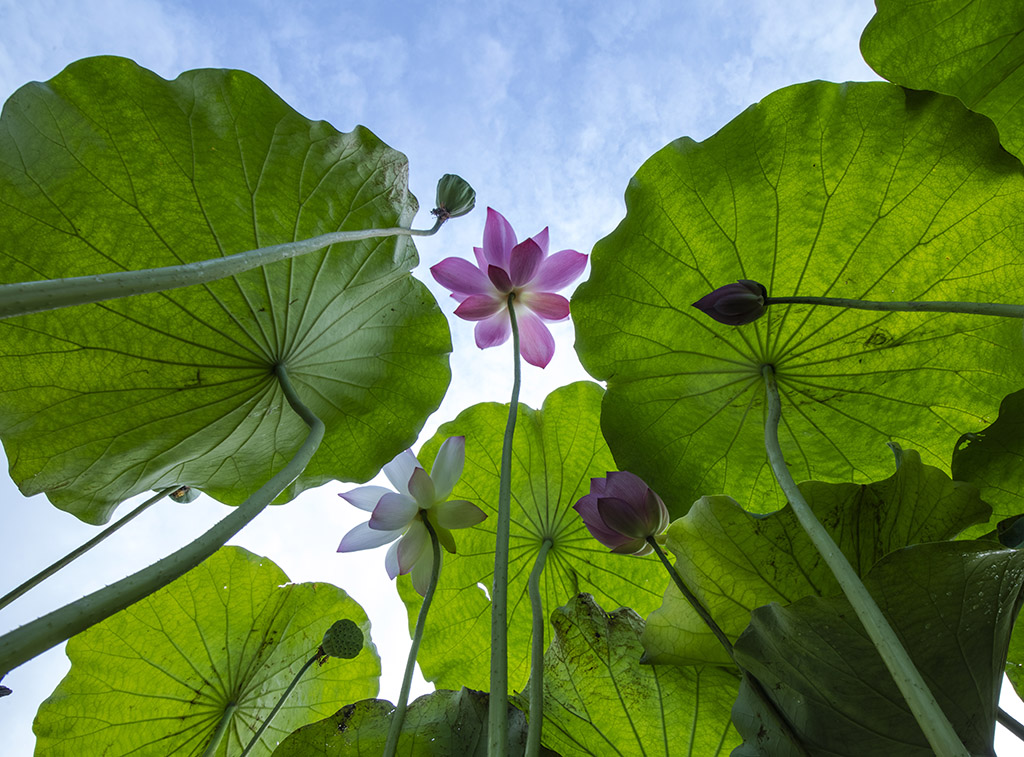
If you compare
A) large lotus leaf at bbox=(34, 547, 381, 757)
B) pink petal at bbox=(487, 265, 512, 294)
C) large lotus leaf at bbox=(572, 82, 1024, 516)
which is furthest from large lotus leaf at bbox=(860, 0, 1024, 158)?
large lotus leaf at bbox=(34, 547, 381, 757)

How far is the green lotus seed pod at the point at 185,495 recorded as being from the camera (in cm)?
137

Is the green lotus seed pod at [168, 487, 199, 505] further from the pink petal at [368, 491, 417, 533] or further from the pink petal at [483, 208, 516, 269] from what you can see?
the pink petal at [483, 208, 516, 269]

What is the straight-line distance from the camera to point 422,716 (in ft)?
2.88

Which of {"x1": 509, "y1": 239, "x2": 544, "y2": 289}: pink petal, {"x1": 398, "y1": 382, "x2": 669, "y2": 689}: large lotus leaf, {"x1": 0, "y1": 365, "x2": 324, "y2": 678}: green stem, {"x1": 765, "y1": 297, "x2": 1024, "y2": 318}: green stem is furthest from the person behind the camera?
{"x1": 398, "y1": 382, "x2": 669, "y2": 689}: large lotus leaf

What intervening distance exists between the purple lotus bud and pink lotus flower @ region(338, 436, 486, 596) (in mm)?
185

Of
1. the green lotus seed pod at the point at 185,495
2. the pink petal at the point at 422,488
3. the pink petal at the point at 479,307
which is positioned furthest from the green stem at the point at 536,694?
the green lotus seed pod at the point at 185,495

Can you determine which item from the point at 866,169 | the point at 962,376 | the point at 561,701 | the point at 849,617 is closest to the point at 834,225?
the point at 866,169

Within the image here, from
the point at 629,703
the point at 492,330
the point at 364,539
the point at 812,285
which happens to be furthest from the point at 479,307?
the point at 629,703

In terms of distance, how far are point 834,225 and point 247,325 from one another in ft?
3.05

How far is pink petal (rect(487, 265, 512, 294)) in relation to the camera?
1156mm

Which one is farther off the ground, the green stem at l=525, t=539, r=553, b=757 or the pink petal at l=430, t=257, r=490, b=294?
the pink petal at l=430, t=257, r=490, b=294

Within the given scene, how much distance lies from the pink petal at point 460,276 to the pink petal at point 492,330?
2.6 inches

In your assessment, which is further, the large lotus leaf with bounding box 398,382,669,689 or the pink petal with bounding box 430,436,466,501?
the large lotus leaf with bounding box 398,382,669,689

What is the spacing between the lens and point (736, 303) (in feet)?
2.73
